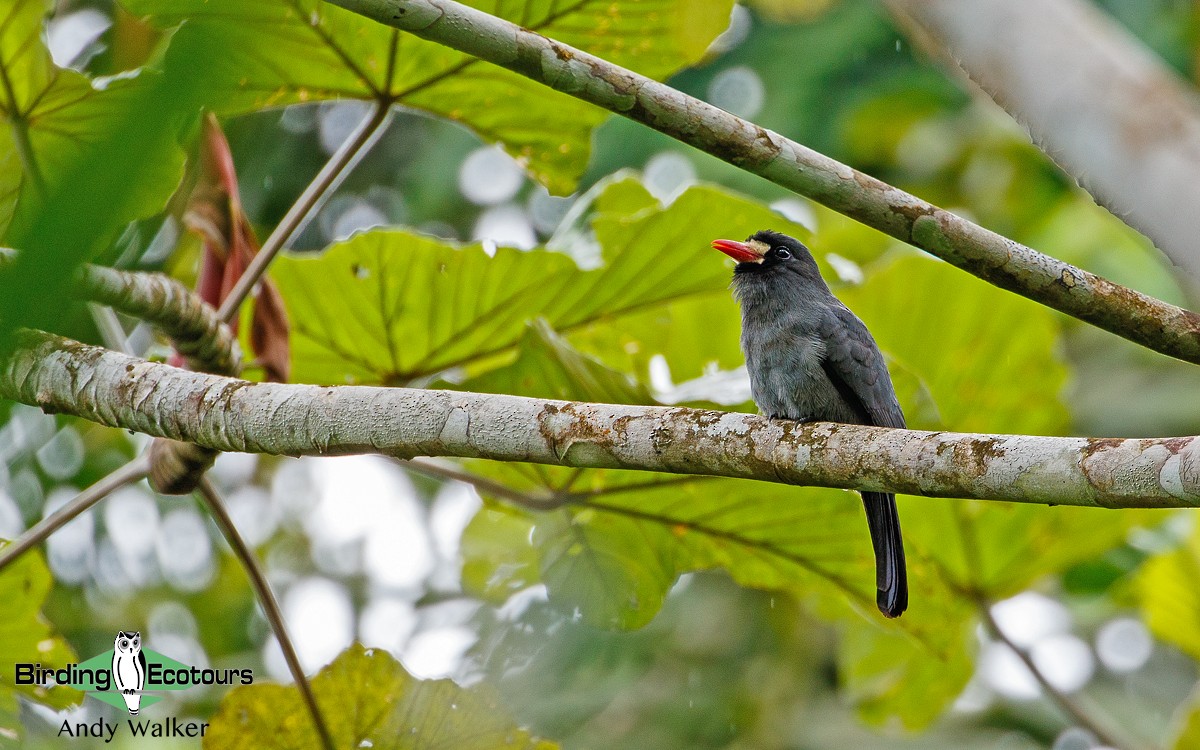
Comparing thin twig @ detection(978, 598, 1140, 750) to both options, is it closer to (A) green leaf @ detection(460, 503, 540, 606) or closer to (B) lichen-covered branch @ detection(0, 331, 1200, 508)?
(A) green leaf @ detection(460, 503, 540, 606)

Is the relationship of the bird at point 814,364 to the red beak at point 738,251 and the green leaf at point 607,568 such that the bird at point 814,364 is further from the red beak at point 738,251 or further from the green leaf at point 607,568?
the green leaf at point 607,568

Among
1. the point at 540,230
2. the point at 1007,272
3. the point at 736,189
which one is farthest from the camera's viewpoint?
the point at 540,230

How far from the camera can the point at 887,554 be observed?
8.68 feet

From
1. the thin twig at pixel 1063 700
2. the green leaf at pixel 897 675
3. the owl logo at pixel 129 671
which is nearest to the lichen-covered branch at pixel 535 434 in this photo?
the owl logo at pixel 129 671

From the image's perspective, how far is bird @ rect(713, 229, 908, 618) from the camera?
8.73 feet

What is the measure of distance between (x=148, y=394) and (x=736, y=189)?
12.6 ft

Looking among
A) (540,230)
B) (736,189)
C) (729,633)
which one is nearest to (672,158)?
(736,189)

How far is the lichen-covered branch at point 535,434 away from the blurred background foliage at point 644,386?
0.94ft

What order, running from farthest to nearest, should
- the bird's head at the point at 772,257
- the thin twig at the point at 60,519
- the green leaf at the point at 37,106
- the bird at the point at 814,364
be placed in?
the bird's head at the point at 772,257 < the bird at the point at 814,364 < the green leaf at the point at 37,106 < the thin twig at the point at 60,519

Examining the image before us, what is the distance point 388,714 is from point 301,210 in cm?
116

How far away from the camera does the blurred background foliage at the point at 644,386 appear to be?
9.10 feet

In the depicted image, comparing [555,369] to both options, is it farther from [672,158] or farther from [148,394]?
[672,158]

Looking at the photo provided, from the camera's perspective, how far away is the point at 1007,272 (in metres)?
1.97

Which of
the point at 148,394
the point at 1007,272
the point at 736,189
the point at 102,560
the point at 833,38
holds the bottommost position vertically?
the point at 1007,272
